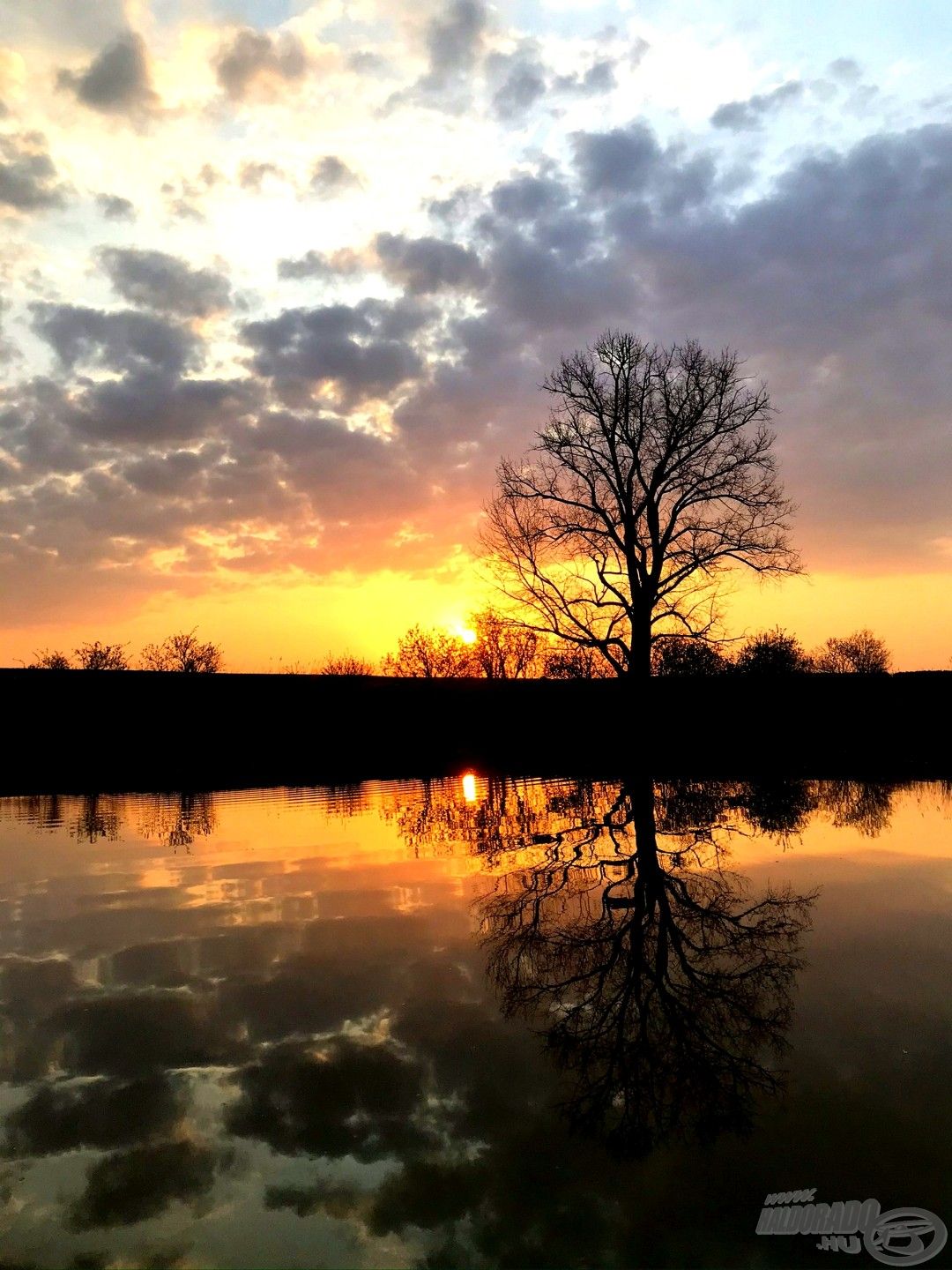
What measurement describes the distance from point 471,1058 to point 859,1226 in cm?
249

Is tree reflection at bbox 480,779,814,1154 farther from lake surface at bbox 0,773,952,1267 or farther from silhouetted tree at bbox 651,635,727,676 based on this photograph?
silhouetted tree at bbox 651,635,727,676

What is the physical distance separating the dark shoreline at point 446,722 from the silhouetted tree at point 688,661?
18.8ft

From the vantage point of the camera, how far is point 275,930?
8.80 m

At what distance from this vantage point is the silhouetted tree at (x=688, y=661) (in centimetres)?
4628

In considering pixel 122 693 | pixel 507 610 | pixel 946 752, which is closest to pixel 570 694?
pixel 507 610

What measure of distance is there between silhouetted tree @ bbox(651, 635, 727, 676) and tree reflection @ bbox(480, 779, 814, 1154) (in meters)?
34.9

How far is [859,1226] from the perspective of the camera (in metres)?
3.86

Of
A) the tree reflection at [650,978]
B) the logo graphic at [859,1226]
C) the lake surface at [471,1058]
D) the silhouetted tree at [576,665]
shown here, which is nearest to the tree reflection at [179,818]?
the lake surface at [471,1058]

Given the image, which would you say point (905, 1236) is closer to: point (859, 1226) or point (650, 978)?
Result: point (859, 1226)

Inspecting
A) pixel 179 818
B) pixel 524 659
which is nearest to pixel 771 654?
pixel 524 659

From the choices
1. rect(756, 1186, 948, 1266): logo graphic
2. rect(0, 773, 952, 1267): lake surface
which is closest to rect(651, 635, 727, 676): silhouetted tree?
rect(0, 773, 952, 1267): lake surface

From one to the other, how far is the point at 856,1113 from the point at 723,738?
109 ft

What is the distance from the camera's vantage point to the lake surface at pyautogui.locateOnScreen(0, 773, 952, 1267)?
3996 mm

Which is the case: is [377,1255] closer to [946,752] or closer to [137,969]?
[137,969]
